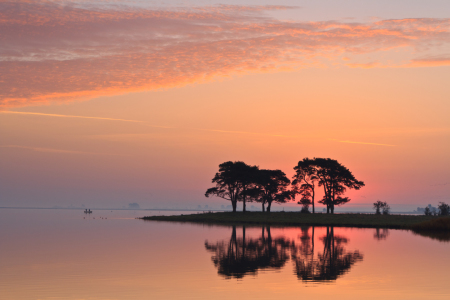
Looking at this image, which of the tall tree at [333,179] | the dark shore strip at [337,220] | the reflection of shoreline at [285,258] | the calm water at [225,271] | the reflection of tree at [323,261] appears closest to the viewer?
the calm water at [225,271]

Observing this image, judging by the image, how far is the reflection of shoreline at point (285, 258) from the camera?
28023 mm

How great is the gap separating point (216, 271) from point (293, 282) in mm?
5768

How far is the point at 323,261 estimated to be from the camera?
3291 centimetres

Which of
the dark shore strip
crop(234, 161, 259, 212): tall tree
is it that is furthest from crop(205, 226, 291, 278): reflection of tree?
crop(234, 161, 259, 212): tall tree

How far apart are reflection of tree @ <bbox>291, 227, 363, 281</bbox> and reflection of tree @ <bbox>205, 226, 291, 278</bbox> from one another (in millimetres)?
1191

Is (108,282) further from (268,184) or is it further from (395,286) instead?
(268,184)

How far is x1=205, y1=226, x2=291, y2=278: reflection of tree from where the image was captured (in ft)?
96.6

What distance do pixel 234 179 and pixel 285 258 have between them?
264ft

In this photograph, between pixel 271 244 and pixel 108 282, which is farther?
pixel 271 244

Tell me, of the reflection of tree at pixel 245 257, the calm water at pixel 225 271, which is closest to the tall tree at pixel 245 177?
the reflection of tree at pixel 245 257

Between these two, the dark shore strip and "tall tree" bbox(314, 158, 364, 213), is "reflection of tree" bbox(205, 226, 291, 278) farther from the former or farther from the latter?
"tall tree" bbox(314, 158, 364, 213)

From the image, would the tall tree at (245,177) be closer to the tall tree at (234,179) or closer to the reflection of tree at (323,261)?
the tall tree at (234,179)

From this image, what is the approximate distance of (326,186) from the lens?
11381cm

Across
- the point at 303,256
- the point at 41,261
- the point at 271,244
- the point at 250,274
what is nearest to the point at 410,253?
the point at 303,256
